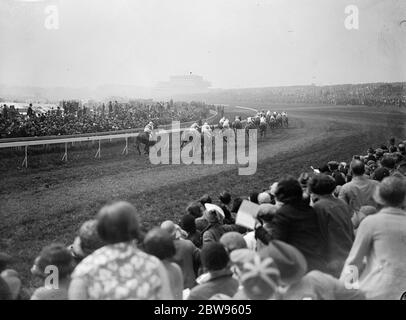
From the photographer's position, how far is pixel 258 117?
1980 centimetres

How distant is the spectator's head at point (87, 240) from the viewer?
3.47 m

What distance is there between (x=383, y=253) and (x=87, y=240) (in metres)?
2.08

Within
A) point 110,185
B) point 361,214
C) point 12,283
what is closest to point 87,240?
point 12,283

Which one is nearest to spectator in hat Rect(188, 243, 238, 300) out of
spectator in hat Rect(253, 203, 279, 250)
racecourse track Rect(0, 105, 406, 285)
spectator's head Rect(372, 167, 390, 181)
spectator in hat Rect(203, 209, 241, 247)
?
spectator in hat Rect(253, 203, 279, 250)

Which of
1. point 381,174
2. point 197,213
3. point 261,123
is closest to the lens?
point 197,213

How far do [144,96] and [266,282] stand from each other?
20.6 metres

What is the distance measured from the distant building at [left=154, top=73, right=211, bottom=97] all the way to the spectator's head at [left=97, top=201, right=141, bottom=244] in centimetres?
1974

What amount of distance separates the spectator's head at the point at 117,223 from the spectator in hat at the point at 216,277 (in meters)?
0.70

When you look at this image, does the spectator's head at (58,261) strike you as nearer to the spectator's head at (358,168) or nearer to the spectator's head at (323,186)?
the spectator's head at (323,186)

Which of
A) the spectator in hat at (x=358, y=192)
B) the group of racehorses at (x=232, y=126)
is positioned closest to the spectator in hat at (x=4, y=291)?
the spectator in hat at (x=358, y=192)

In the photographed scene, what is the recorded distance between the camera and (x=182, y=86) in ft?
87.7

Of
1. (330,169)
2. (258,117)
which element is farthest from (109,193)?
(258,117)

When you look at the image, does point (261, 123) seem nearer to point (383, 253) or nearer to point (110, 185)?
point (110, 185)
